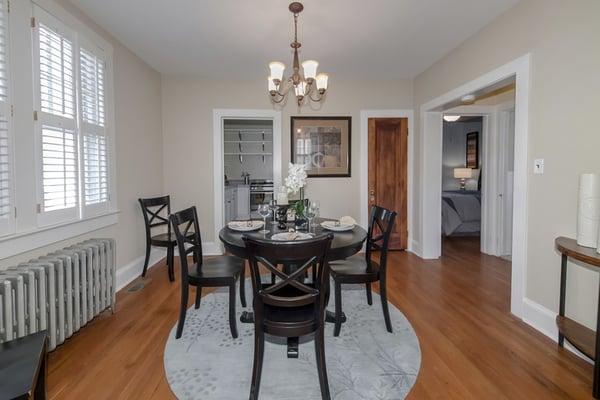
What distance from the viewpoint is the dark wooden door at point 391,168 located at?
4.94 metres

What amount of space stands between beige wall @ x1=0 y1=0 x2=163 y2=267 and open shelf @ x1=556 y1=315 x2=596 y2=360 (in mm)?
3779

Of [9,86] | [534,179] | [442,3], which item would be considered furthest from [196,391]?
[442,3]

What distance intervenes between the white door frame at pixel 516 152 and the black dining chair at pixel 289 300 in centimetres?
197

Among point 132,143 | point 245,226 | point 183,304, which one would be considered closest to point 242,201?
point 132,143

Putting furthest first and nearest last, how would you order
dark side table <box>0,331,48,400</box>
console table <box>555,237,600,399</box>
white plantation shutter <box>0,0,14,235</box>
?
white plantation shutter <box>0,0,14,235</box> < console table <box>555,237,600,399</box> < dark side table <box>0,331,48,400</box>

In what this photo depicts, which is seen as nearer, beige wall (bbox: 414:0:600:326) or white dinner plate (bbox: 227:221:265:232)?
beige wall (bbox: 414:0:600:326)

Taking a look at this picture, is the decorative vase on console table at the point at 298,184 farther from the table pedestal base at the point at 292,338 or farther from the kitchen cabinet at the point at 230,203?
the kitchen cabinet at the point at 230,203

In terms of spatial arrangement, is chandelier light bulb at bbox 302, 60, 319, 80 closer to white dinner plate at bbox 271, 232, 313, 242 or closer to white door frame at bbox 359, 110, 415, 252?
white dinner plate at bbox 271, 232, 313, 242

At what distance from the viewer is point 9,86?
2.04m

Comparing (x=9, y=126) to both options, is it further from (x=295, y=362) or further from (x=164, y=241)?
(x=295, y=362)

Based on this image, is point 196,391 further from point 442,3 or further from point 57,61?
point 442,3

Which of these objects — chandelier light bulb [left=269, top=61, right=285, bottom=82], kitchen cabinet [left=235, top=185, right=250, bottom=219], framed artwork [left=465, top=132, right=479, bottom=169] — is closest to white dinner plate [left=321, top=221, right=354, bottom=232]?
chandelier light bulb [left=269, top=61, right=285, bottom=82]

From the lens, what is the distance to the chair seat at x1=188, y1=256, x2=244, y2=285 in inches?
95.5

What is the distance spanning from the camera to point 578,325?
209 centimetres
